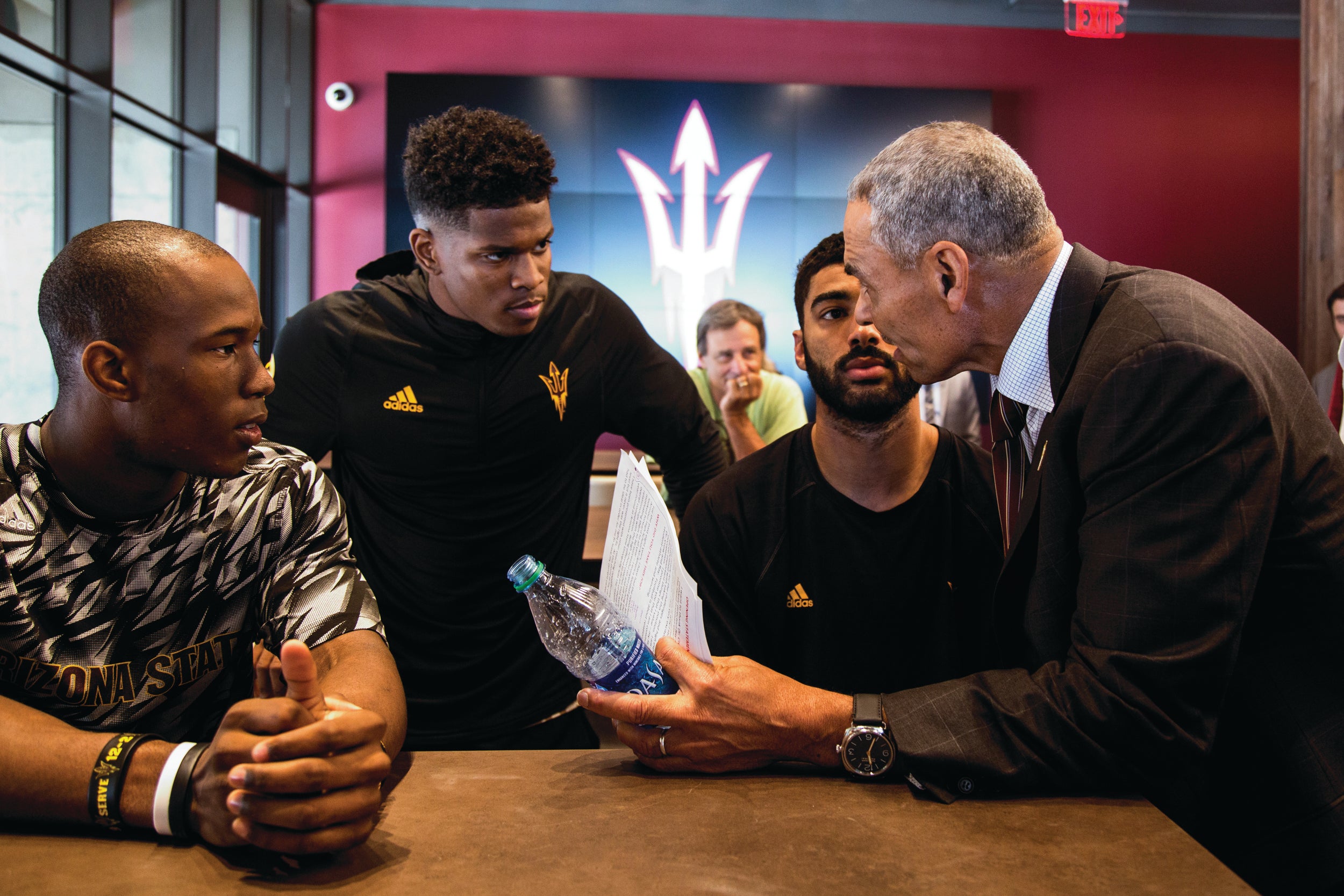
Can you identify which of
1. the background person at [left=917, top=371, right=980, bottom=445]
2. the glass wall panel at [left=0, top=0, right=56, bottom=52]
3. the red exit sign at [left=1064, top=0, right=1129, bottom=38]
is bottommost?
the background person at [left=917, top=371, right=980, bottom=445]

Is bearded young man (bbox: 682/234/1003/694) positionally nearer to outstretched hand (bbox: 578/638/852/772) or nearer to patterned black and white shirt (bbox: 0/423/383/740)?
outstretched hand (bbox: 578/638/852/772)

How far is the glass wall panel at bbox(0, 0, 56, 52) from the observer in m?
3.39

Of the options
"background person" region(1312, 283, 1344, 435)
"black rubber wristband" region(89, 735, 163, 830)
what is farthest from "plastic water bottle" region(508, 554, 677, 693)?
"background person" region(1312, 283, 1344, 435)

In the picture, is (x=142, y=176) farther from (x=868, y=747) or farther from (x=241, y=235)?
Result: (x=868, y=747)

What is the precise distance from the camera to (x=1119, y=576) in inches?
38.0

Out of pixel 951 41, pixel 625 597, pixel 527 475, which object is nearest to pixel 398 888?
pixel 625 597

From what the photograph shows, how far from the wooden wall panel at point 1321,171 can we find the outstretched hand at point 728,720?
4.56 m

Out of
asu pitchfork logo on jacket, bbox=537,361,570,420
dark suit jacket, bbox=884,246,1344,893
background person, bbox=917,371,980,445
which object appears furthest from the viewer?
background person, bbox=917,371,980,445

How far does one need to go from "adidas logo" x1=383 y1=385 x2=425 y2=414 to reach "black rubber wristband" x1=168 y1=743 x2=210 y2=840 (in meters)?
1.08

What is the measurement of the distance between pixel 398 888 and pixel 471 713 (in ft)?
3.82

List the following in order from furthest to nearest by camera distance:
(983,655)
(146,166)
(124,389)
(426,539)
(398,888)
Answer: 1. (146,166)
2. (426,539)
3. (983,655)
4. (124,389)
5. (398,888)

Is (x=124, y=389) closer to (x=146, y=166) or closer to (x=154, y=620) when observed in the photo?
(x=154, y=620)

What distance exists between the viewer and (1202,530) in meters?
0.95

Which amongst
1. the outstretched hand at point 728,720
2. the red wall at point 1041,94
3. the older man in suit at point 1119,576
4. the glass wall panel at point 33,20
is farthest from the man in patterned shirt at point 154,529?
the red wall at point 1041,94
